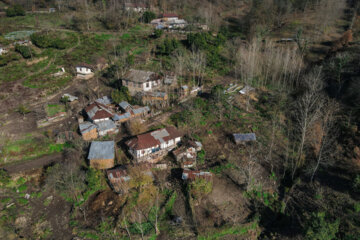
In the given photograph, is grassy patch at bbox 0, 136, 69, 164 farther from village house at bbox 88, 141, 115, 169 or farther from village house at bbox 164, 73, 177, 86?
village house at bbox 164, 73, 177, 86

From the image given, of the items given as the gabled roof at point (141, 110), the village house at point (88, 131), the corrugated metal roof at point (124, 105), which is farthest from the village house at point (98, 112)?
the gabled roof at point (141, 110)

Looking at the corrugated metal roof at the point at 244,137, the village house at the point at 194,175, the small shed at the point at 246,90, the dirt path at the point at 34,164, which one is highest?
the small shed at the point at 246,90

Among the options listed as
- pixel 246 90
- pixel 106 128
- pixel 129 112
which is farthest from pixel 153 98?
pixel 246 90

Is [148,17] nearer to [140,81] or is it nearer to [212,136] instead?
[140,81]

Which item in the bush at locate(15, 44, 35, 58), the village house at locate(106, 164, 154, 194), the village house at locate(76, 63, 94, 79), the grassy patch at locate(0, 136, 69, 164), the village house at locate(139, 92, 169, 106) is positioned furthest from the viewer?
the bush at locate(15, 44, 35, 58)

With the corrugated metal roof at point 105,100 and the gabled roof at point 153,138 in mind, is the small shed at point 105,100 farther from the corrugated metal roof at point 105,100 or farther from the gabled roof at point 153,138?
the gabled roof at point 153,138

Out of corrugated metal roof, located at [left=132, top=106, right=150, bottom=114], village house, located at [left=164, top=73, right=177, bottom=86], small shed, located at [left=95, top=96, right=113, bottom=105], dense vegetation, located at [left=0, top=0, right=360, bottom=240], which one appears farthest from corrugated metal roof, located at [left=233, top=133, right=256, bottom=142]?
small shed, located at [left=95, top=96, right=113, bottom=105]
